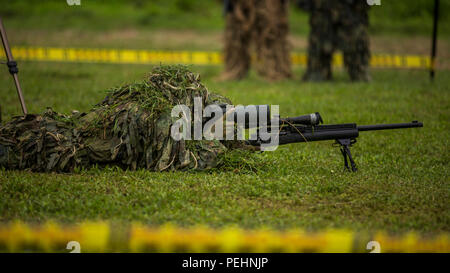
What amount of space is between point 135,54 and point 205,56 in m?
2.35

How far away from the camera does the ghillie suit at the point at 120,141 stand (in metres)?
7.11

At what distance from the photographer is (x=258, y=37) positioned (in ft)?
53.0

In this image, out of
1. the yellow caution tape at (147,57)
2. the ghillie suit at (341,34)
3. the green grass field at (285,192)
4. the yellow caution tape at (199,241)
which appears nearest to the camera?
the yellow caution tape at (199,241)

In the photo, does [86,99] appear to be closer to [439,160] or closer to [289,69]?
[289,69]

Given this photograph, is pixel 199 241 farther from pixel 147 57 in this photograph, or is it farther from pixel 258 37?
pixel 147 57

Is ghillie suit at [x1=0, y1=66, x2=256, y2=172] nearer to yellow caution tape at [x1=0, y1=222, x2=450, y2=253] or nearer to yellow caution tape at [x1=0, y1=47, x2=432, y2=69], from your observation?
yellow caution tape at [x1=0, y1=222, x2=450, y2=253]

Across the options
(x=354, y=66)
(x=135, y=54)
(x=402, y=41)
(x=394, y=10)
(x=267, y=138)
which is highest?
(x=394, y=10)

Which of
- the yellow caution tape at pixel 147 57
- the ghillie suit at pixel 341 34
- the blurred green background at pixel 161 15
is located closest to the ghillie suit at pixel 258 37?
the ghillie suit at pixel 341 34

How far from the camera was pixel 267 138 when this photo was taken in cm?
727

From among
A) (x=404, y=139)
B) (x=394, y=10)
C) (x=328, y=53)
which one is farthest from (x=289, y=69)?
(x=394, y=10)

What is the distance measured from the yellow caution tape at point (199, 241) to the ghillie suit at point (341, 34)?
1071 centimetres

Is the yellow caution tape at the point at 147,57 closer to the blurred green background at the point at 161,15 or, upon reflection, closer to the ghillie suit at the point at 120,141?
the blurred green background at the point at 161,15

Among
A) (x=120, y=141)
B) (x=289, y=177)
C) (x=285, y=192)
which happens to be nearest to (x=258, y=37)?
(x=289, y=177)

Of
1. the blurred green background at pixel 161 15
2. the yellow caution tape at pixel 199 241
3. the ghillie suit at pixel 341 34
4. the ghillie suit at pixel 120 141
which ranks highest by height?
the blurred green background at pixel 161 15
